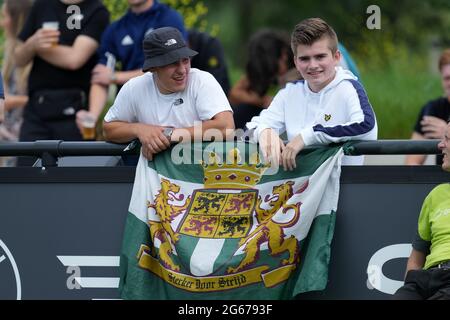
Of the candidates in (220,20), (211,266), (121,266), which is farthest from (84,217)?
(220,20)

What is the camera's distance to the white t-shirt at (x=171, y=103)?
7121mm

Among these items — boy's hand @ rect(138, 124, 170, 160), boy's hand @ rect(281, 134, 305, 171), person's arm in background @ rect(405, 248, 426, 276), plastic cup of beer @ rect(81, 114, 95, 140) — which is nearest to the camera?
person's arm in background @ rect(405, 248, 426, 276)

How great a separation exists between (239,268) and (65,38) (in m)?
3.30

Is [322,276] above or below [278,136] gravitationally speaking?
below

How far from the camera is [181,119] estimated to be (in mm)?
7184

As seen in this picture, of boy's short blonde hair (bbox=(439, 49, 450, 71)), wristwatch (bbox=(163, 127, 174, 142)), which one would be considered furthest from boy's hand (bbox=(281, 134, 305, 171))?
boy's short blonde hair (bbox=(439, 49, 450, 71))

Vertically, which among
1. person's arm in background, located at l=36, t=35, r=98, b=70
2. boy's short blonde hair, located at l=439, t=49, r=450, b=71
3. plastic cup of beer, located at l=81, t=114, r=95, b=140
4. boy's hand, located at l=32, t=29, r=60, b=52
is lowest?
plastic cup of beer, located at l=81, t=114, r=95, b=140

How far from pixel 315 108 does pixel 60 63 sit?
2.89 meters

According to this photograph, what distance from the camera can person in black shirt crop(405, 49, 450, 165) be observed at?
862cm

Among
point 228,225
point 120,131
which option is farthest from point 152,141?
point 228,225

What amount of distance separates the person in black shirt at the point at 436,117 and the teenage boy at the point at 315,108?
173 cm

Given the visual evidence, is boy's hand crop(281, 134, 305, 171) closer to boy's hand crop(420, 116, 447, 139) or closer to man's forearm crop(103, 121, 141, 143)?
man's forearm crop(103, 121, 141, 143)

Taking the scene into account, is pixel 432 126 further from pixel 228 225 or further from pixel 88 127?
pixel 88 127
